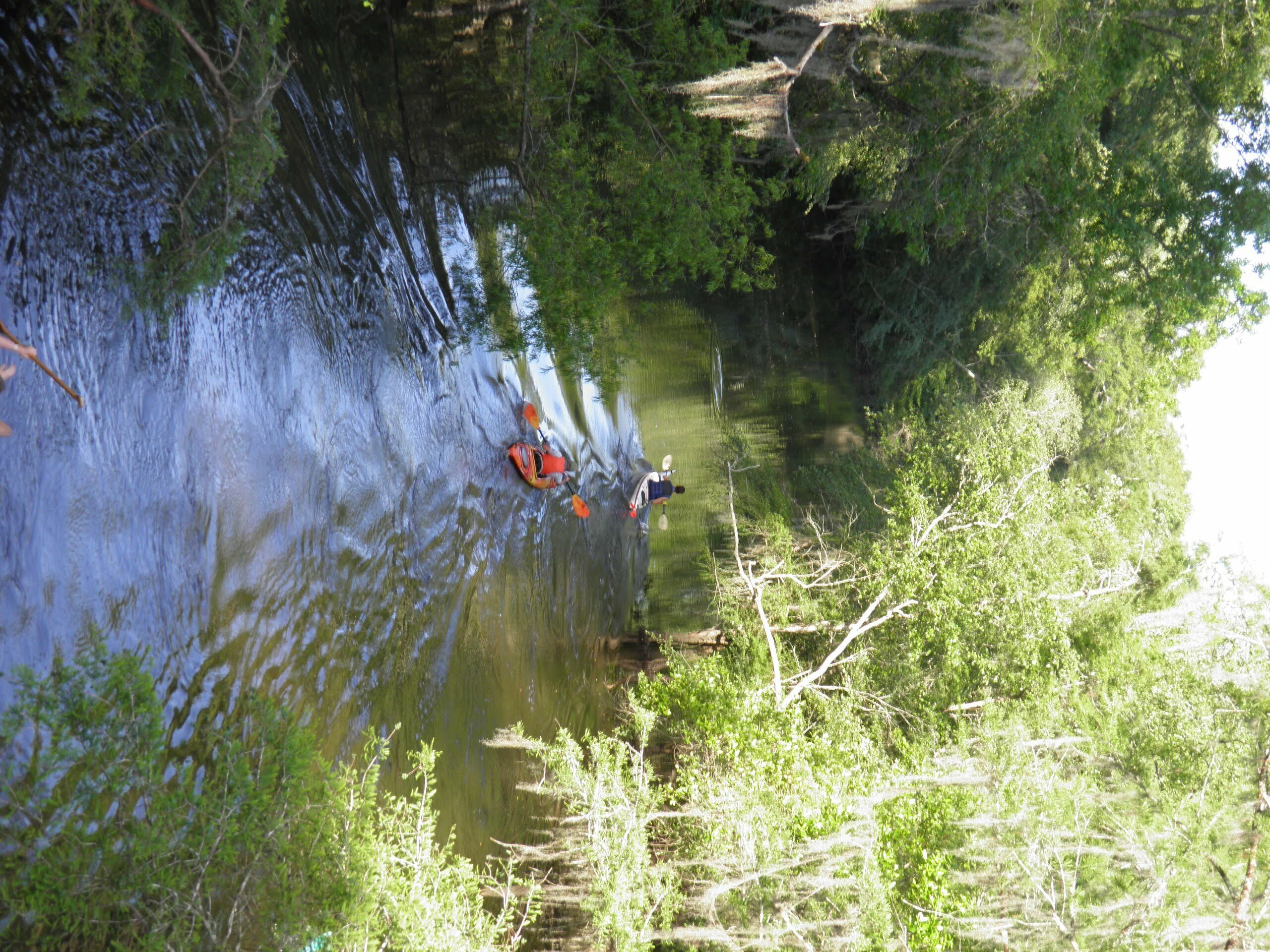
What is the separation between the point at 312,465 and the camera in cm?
845

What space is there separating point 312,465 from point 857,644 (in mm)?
9892

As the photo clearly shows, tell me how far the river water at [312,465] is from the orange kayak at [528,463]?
0.18m

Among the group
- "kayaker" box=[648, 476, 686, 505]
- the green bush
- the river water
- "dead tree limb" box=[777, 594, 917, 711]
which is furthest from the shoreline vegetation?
"kayaker" box=[648, 476, 686, 505]

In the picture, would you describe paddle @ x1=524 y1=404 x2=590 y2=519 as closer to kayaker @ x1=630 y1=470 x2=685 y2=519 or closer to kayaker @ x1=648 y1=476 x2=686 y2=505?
kayaker @ x1=630 y1=470 x2=685 y2=519

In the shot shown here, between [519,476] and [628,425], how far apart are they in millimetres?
3741

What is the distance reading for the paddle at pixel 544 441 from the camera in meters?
12.2

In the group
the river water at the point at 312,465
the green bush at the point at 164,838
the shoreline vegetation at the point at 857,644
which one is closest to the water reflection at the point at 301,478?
the river water at the point at 312,465

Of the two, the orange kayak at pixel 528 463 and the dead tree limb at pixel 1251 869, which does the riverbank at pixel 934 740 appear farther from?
the orange kayak at pixel 528 463

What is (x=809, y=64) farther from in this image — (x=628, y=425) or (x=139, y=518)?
(x=139, y=518)

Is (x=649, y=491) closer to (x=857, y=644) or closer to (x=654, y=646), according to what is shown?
(x=654, y=646)

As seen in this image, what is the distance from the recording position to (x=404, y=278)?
990cm

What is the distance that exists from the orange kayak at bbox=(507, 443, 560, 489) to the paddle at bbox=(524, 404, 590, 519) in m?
0.38

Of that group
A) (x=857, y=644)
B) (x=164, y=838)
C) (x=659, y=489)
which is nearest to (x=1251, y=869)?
(x=857, y=644)

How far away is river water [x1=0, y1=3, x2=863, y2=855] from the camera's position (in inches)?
244
